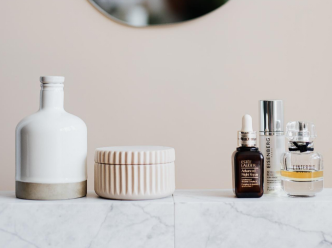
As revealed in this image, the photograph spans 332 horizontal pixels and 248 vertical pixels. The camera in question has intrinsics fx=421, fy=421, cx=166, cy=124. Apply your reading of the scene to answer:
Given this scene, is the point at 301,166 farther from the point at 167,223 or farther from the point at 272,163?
the point at 167,223

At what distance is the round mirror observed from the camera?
997 mm

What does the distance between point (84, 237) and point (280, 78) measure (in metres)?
0.61

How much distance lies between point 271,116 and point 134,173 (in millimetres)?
260

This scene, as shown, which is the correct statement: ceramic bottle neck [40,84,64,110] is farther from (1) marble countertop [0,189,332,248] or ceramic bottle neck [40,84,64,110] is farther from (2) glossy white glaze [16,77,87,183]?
(1) marble countertop [0,189,332,248]

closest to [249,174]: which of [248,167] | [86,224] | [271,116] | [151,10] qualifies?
[248,167]

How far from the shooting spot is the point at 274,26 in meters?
1.01

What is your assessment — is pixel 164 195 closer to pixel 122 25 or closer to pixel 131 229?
pixel 131 229

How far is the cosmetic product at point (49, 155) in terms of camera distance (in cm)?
67

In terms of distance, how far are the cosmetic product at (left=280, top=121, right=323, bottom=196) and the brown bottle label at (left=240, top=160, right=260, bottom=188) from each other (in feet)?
0.16

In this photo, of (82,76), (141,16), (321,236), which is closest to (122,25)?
(141,16)

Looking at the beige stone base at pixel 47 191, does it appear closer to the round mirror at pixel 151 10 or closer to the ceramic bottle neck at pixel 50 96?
the ceramic bottle neck at pixel 50 96

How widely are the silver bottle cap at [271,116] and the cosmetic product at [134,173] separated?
0.62 ft

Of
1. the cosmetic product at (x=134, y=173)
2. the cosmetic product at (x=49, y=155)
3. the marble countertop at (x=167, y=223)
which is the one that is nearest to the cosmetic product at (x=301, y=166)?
the marble countertop at (x=167, y=223)

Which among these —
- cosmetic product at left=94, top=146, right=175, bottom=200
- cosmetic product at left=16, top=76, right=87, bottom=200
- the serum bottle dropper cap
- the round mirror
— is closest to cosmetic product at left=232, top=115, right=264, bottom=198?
the serum bottle dropper cap
